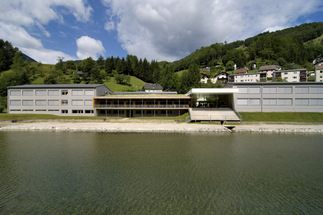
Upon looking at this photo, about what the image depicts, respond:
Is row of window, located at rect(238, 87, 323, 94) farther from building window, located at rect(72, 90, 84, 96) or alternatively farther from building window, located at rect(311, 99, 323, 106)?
building window, located at rect(72, 90, 84, 96)

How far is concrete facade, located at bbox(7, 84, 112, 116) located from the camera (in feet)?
132

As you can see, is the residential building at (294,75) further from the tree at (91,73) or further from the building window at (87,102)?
the tree at (91,73)

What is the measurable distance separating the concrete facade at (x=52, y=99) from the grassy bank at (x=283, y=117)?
34.8m

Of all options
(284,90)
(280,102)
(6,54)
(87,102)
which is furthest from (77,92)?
(6,54)

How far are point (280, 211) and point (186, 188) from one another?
13.3 feet

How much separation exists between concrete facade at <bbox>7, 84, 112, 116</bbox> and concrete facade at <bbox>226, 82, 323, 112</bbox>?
1345 inches

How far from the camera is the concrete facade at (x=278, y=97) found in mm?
34219

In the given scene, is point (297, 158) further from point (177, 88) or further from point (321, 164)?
point (177, 88)

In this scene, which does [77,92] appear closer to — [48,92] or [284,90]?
[48,92]

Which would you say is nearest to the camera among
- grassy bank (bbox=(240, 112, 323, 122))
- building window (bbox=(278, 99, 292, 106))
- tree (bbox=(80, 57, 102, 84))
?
grassy bank (bbox=(240, 112, 323, 122))

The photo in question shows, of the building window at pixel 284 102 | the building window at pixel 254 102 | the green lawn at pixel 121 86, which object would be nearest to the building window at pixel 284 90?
the building window at pixel 284 102

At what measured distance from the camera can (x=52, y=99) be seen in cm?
4050

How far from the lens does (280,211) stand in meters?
6.87

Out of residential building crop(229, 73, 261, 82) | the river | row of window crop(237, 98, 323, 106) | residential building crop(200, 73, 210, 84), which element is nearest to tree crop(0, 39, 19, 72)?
the river
